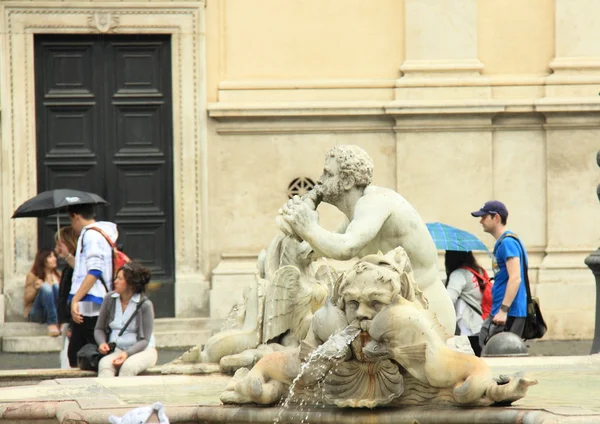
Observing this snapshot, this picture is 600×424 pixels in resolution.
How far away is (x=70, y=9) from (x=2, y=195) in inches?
77.5

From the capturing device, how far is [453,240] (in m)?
13.2

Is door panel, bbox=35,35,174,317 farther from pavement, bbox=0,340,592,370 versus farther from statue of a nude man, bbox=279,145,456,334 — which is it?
statue of a nude man, bbox=279,145,456,334

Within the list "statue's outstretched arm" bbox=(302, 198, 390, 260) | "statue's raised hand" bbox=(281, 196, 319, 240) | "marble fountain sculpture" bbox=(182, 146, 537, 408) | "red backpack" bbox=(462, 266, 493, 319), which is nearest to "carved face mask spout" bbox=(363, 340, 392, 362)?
"marble fountain sculpture" bbox=(182, 146, 537, 408)

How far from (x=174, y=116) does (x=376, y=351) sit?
10.4 m

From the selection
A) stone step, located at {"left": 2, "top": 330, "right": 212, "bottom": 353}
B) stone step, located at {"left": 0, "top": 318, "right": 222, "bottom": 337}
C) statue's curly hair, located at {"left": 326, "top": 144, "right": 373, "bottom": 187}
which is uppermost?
statue's curly hair, located at {"left": 326, "top": 144, "right": 373, "bottom": 187}

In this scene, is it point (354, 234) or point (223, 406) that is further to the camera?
point (354, 234)

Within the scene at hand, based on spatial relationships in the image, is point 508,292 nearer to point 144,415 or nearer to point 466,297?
point 466,297

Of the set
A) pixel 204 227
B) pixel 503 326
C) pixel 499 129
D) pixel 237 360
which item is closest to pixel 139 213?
pixel 204 227

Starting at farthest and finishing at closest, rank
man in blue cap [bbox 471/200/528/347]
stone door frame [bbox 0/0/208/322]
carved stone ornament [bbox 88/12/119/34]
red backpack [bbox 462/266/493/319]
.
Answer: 1. carved stone ornament [bbox 88/12/119/34]
2. stone door frame [bbox 0/0/208/322]
3. red backpack [bbox 462/266/493/319]
4. man in blue cap [bbox 471/200/528/347]

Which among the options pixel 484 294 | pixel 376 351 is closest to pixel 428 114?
pixel 484 294

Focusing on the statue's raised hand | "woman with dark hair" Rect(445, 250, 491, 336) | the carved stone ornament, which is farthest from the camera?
the carved stone ornament

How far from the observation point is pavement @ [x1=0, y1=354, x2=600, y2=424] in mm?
7207

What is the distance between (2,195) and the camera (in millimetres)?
17219

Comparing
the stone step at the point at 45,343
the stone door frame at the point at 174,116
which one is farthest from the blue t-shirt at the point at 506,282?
the stone door frame at the point at 174,116
